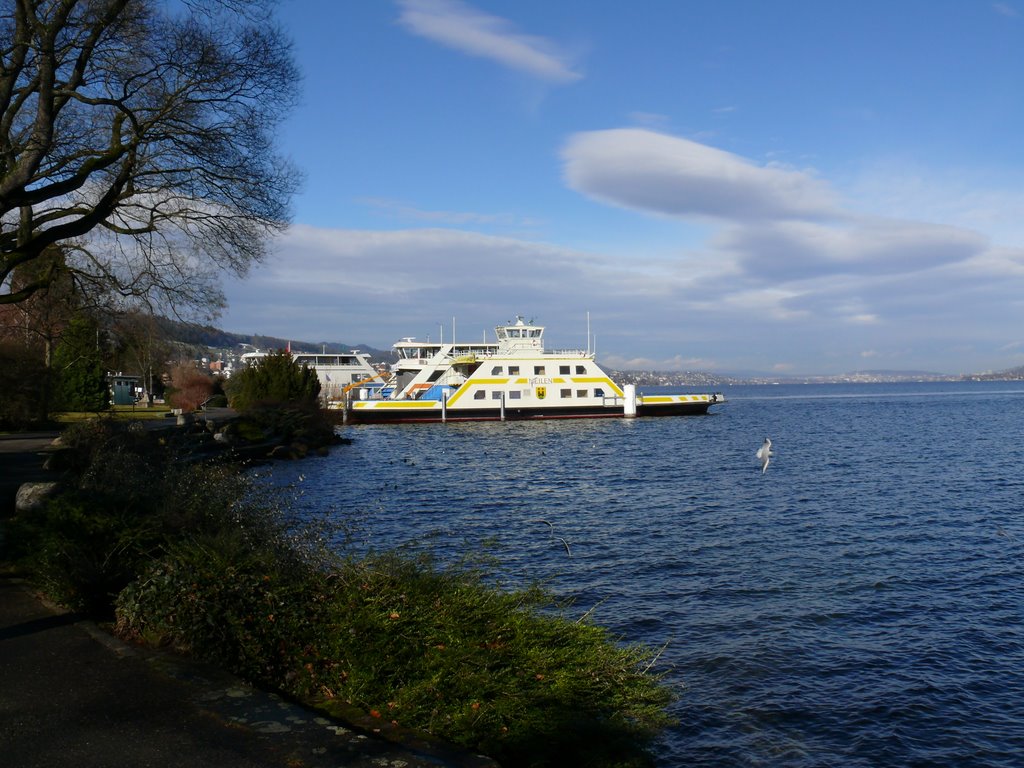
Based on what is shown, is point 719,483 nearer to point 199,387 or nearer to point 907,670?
point 907,670

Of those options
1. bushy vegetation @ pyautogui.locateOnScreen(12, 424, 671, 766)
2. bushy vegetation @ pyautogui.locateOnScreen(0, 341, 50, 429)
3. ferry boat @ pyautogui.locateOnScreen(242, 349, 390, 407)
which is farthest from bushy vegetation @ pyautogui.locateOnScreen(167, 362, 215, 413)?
bushy vegetation @ pyautogui.locateOnScreen(12, 424, 671, 766)

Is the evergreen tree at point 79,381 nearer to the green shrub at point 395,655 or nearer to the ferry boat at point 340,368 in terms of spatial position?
the green shrub at point 395,655

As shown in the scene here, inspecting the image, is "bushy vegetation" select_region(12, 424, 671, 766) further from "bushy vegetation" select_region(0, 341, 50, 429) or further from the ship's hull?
the ship's hull

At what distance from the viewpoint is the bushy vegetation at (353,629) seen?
19.4 feet

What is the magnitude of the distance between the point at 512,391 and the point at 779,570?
43215 mm

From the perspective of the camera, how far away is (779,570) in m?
13.5

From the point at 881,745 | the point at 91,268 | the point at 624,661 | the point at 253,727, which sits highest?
the point at 91,268

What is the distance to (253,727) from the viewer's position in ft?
15.8

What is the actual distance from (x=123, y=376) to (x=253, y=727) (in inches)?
2842

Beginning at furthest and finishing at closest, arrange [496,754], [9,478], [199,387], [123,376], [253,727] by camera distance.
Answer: [123,376]
[199,387]
[9,478]
[496,754]
[253,727]

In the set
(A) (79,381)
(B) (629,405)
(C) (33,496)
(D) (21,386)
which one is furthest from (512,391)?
(C) (33,496)

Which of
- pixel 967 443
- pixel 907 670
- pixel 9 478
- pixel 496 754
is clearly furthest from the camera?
pixel 967 443

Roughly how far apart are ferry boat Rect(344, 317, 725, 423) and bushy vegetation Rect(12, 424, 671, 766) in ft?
154

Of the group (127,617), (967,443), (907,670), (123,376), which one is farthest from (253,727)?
(123,376)
